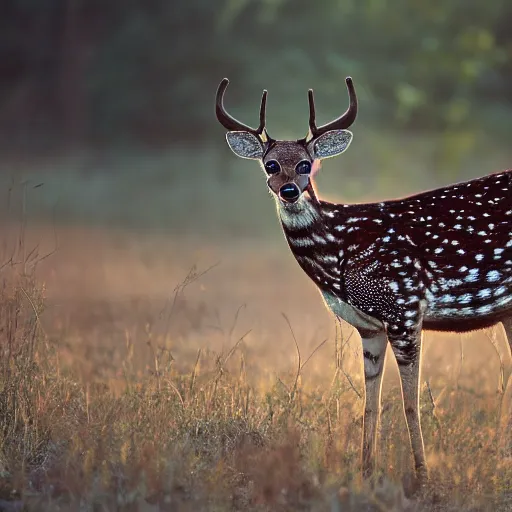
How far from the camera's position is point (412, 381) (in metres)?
7.34

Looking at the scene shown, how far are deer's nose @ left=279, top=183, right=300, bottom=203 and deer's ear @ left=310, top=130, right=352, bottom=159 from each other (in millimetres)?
434

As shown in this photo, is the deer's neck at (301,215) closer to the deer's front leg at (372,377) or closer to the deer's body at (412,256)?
the deer's body at (412,256)

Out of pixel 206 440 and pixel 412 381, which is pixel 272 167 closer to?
pixel 412 381

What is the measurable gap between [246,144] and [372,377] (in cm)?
177

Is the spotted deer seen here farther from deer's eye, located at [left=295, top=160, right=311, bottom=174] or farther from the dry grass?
the dry grass

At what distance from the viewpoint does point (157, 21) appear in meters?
23.6

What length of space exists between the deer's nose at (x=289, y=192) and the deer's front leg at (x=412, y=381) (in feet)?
3.52

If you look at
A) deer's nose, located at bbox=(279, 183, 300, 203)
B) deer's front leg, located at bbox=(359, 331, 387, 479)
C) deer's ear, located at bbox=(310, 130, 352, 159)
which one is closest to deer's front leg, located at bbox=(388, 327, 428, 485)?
deer's front leg, located at bbox=(359, 331, 387, 479)

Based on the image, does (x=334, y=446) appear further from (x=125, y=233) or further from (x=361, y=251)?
(x=125, y=233)

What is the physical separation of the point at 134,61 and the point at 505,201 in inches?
644

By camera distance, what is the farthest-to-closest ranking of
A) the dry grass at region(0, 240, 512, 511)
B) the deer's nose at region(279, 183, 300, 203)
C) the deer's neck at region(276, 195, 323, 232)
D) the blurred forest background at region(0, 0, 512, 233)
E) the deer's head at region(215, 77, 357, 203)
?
the blurred forest background at region(0, 0, 512, 233) → the deer's neck at region(276, 195, 323, 232) → the deer's head at region(215, 77, 357, 203) → the deer's nose at region(279, 183, 300, 203) → the dry grass at region(0, 240, 512, 511)

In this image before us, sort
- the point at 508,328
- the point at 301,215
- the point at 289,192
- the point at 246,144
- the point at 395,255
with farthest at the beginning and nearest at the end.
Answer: the point at 508,328 < the point at 246,144 < the point at 301,215 < the point at 395,255 < the point at 289,192

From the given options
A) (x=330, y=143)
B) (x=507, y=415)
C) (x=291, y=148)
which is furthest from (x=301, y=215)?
(x=507, y=415)

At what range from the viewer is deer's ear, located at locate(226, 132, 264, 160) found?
771 centimetres
